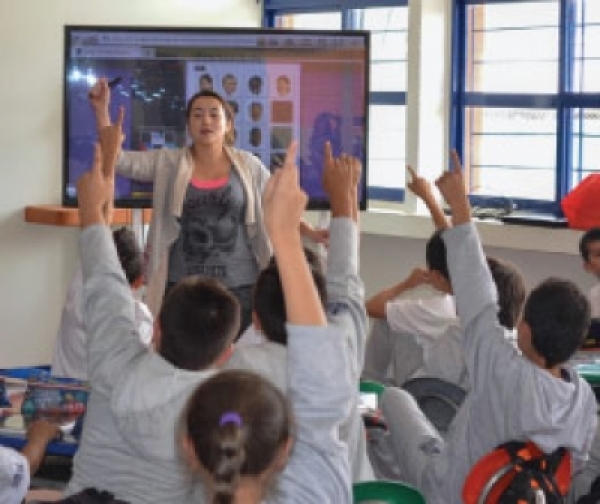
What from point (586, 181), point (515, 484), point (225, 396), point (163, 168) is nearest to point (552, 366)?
point (515, 484)

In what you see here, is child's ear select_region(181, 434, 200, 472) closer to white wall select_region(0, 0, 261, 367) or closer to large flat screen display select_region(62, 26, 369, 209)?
large flat screen display select_region(62, 26, 369, 209)

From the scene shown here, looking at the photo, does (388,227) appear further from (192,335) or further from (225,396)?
(225,396)

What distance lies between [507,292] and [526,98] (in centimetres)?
296

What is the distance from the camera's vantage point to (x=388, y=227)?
268 inches

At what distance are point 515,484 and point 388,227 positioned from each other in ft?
13.4

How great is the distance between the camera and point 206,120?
4.64m

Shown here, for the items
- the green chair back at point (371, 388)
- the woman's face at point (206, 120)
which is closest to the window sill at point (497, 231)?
the woman's face at point (206, 120)

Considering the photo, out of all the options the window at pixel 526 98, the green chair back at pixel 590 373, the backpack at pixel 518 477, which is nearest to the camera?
the backpack at pixel 518 477

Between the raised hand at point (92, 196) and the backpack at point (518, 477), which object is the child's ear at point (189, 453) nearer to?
the raised hand at point (92, 196)

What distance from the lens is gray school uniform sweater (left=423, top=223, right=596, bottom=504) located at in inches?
114

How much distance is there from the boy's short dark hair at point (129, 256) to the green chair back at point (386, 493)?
204 cm

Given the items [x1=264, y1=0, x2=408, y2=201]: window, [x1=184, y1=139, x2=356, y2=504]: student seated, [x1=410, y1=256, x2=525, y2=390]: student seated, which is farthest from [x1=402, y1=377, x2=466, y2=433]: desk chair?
[x1=264, y1=0, x2=408, y2=201]: window

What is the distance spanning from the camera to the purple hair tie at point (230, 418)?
1798 mm

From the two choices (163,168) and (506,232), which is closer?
(163,168)
